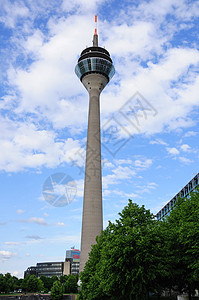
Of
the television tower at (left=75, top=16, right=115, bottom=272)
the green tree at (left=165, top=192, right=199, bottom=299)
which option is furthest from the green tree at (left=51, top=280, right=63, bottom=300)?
the green tree at (left=165, top=192, right=199, bottom=299)

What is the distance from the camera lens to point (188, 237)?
31.5 m

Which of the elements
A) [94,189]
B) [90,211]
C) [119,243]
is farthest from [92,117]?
[119,243]

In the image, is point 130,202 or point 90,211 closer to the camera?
point 130,202

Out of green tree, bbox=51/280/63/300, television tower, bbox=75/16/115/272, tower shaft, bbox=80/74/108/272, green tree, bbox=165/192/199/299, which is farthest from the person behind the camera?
green tree, bbox=51/280/63/300

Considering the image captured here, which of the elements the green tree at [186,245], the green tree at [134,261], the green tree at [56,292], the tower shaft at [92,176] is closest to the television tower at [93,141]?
the tower shaft at [92,176]

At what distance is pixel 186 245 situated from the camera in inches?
1320

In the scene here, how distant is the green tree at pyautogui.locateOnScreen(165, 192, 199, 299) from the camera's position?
30.1 meters

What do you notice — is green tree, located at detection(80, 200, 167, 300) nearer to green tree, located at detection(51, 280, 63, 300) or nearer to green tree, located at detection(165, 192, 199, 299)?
green tree, located at detection(165, 192, 199, 299)

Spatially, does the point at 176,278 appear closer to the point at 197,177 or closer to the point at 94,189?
the point at 197,177

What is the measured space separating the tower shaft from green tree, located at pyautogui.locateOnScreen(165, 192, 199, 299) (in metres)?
47.3

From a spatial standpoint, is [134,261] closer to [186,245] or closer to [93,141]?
[186,245]

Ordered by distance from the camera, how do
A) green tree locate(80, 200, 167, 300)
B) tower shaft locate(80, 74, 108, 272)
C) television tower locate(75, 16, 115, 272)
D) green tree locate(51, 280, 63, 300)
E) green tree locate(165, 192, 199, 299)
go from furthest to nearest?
green tree locate(51, 280, 63, 300) → television tower locate(75, 16, 115, 272) → tower shaft locate(80, 74, 108, 272) → green tree locate(165, 192, 199, 299) → green tree locate(80, 200, 167, 300)

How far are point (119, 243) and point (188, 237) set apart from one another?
8.01 meters

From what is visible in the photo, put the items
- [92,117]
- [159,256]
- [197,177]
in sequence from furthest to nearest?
[92,117]
[197,177]
[159,256]
